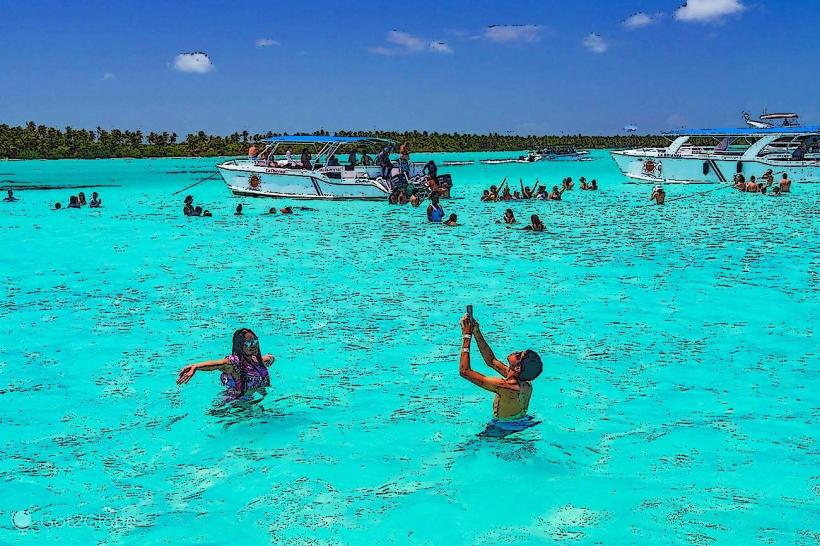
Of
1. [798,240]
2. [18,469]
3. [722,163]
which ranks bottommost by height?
[18,469]

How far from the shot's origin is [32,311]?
561 inches

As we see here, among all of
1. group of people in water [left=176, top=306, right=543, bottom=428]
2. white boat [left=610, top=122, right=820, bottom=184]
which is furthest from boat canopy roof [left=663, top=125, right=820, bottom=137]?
group of people in water [left=176, top=306, right=543, bottom=428]

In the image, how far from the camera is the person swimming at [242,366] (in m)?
8.05

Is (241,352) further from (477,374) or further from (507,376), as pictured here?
(507,376)

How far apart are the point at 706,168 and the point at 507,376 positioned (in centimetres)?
3858

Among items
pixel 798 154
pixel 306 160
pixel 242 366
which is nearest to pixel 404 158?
pixel 306 160

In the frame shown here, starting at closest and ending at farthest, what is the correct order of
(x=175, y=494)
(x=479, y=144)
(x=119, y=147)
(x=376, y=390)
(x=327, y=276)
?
(x=175, y=494) < (x=376, y=390) < (x=327, y=276) < (x=119, y=147) < (x=479, y=144)

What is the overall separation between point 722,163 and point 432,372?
35970 mm

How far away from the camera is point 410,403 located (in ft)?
30.2

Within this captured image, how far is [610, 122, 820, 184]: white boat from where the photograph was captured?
4000 cm

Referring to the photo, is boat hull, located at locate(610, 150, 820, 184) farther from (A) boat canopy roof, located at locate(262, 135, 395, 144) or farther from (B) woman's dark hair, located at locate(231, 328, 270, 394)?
(B) woman's dark hair, located at locate(231, 328, 270, 394)

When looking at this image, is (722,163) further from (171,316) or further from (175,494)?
(175,494)

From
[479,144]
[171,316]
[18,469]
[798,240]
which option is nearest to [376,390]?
[18,469]

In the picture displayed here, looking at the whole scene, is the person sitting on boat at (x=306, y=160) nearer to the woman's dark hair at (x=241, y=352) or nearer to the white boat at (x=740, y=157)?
the white boat at (x=740, y=157)
